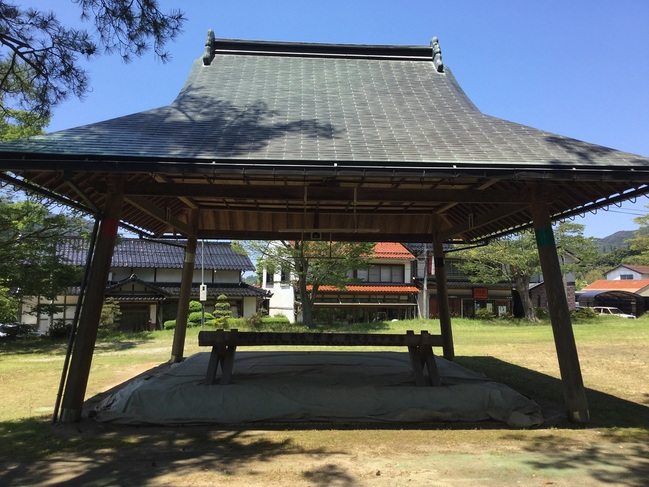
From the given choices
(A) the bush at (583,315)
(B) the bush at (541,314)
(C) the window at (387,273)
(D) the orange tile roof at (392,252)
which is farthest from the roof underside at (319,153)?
(C) the window at (387,273)

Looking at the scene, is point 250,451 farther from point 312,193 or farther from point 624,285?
point 624,285

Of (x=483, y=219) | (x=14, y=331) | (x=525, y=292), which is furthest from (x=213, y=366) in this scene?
(x=525, y=292)

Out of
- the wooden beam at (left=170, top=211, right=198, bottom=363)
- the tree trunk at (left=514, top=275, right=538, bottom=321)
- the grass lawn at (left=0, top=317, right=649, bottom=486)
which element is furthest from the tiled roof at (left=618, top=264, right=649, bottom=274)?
the wooden beam at (left=170, top=211, right=198, bottom=363)

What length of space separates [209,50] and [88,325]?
6653mm

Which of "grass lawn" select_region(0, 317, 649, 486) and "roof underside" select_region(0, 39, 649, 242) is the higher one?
"roof underside" select_region(0, 39, 649, 242)

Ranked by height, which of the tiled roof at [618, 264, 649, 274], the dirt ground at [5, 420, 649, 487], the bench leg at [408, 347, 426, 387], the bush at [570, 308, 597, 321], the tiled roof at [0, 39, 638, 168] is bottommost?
the dirt ground at [5, 420, 649, 487]

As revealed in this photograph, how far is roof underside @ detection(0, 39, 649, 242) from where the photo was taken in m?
5.45

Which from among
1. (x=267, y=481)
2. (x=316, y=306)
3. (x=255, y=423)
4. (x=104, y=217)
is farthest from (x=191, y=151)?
(x=316, y=306)

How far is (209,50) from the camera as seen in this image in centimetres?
999

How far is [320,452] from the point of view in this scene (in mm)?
4566

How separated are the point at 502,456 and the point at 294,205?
6488 mm

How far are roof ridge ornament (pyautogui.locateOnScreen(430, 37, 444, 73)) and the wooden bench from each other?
6021 millimetres

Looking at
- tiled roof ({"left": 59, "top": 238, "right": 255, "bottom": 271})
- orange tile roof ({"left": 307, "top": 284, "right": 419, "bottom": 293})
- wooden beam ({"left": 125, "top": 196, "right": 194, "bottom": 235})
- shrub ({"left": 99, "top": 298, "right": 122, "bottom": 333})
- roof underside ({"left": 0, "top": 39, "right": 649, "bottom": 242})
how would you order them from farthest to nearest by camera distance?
orange tile roof ({"left": 307, "top": 284, "right": 419, "bottom": 293})
tiled roof ({"left": 59, "top": 238, "right": 255, "bottom": 271})
shrub ({"left": 99, "top": 298, "right": 122, "bottom": 333})
wooden beam ({"left": 125, "top": 196, "right": 194, "bottom": 235})
roof underside ({"left": 0, "top": 39, "right": 649, "bottom": 242})

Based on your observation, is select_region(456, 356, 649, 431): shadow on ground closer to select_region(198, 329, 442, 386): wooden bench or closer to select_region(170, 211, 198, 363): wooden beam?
select_region(198, 329, 442, 386): wooden bench
